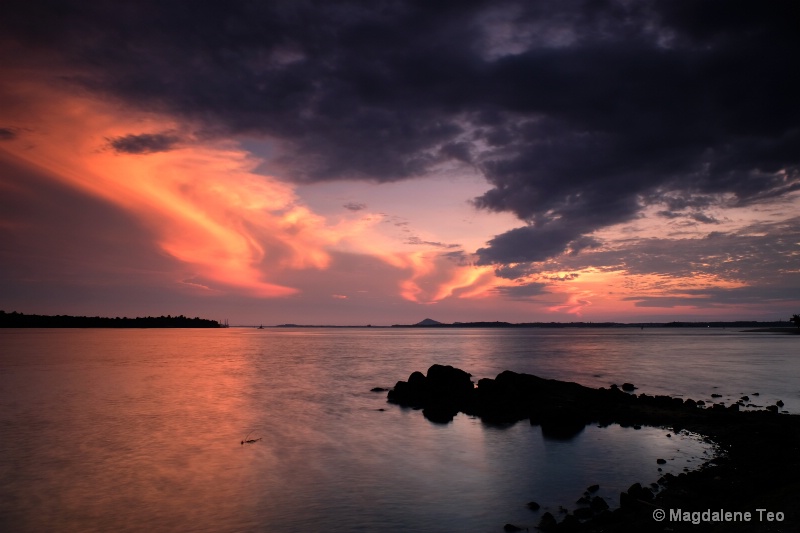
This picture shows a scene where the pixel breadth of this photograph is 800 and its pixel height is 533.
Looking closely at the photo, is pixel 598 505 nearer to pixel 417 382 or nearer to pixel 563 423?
pixel 563 423

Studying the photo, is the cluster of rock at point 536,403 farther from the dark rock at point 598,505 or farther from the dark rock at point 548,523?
the dark rock at point 548,523

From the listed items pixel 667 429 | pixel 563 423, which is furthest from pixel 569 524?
pixel 667 429

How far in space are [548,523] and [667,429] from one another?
15.9m

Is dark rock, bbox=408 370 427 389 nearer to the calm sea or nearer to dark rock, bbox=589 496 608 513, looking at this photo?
the calm sea

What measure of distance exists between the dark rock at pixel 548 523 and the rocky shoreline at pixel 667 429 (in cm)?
3

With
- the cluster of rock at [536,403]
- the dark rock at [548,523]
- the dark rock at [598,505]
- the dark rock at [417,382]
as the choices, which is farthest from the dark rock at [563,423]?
the dark rock at [417,382]

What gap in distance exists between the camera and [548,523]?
1384 cm

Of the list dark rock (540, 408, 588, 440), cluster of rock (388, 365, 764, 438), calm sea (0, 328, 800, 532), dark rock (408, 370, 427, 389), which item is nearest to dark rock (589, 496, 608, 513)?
calm sea (0, 328, 800, 532)

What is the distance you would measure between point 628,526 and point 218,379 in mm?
52317

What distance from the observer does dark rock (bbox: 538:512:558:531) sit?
44.5 feet

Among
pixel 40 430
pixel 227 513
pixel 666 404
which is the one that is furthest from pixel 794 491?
pixel 40 430

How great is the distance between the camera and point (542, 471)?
19.9 meters

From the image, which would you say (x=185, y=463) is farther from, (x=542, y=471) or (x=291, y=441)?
(x=542, y=471)

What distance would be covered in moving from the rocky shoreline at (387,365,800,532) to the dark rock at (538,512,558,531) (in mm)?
35
